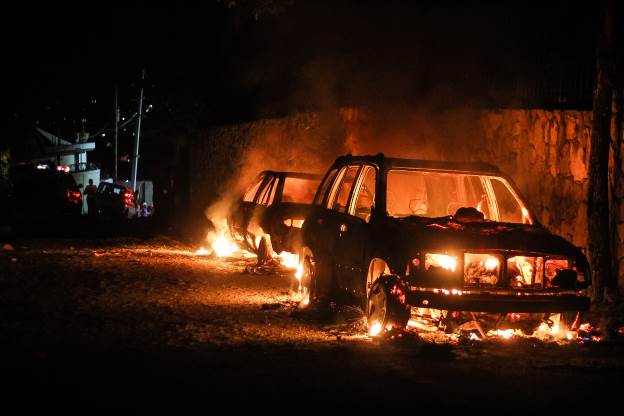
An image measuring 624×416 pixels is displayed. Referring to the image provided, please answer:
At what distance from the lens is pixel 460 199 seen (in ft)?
30.2

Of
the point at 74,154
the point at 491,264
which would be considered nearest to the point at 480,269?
the point at 491,264

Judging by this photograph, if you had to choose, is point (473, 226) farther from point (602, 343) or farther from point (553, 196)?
point (553, 196)

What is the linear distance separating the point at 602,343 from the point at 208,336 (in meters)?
3.97

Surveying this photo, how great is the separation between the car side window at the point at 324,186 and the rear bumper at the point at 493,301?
102 inches

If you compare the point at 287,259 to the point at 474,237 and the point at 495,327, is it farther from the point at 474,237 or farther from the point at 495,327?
the point at 474,237

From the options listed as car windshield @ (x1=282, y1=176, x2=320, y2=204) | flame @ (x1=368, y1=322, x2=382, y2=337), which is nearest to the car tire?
car windshield @ (x1=282, y1=176, x2=320, y2=204)

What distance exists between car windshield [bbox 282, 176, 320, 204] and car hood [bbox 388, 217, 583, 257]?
19.0 ft

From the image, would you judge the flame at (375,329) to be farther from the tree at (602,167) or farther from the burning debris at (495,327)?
the tree at (602,167)

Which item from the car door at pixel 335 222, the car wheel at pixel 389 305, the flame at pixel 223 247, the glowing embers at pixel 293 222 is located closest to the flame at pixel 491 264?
the car wheel at pixel 389 305

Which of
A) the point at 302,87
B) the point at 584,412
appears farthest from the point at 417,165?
the point at 302,87

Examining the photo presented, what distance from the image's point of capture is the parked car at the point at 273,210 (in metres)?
12.5

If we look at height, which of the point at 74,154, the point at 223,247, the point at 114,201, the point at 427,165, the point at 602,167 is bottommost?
the point at 223,247

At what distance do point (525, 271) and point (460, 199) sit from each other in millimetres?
1994

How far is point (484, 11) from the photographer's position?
1609 cm
